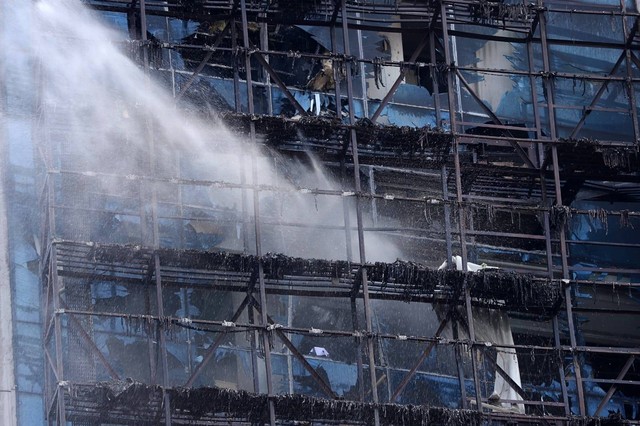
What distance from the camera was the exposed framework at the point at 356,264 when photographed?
30828 millimetres

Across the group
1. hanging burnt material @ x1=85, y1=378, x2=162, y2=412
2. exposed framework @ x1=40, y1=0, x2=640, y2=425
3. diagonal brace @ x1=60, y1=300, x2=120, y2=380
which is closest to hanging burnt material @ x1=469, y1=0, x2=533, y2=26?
exposed framework @ x1=40, y1=0, x2=640, y2=425

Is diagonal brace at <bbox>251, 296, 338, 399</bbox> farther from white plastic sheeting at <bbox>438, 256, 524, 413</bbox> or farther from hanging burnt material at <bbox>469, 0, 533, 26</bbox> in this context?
hanging burnt material at <bbox>469, 0, 533, 26</bbox>

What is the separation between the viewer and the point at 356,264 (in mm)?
32156

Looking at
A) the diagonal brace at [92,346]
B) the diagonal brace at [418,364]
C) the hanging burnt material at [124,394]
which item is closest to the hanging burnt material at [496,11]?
the diagonal brace at [418,364]

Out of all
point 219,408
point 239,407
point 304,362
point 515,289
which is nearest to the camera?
point 219,408

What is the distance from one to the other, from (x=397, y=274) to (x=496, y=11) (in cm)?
597

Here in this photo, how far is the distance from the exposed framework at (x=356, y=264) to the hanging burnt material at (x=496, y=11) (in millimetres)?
37

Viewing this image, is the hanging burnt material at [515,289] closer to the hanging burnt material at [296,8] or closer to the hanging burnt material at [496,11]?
the hanging burnt material at [496,11]

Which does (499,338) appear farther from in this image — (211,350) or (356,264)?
(211,350)

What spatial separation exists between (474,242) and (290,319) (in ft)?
13.5

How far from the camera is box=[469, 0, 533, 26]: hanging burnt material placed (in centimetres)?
3519

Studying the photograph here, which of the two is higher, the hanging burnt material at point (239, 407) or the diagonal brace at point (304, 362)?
the diagonal brace at point (304, 362)

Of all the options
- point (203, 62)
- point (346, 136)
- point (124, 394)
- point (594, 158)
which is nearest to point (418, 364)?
point (346, 136)

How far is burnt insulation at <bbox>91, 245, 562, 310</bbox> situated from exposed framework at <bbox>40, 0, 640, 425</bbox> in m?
0.03
